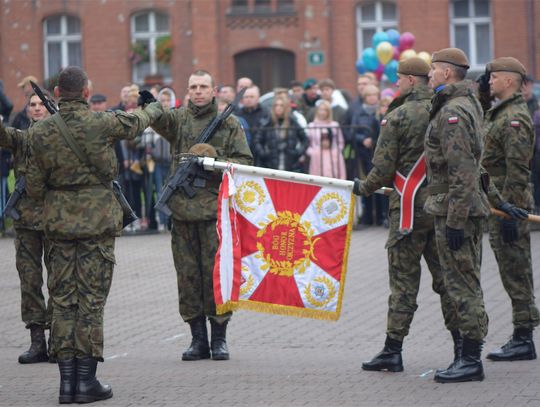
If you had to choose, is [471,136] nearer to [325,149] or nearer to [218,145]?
[218,145]

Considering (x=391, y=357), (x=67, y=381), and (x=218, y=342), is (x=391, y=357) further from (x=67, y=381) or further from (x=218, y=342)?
(x=67, y=381)

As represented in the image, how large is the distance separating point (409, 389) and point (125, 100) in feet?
34.7

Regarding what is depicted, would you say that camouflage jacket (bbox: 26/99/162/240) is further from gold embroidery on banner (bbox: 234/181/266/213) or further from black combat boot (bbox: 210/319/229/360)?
black combat boot (bbox: 210/319/229/360)

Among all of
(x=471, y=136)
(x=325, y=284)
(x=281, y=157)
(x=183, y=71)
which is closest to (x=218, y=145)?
(x=325, y=284)

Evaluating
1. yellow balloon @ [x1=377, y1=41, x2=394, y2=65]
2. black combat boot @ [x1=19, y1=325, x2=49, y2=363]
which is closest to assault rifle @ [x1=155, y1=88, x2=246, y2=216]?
black combat boot @ [x1=19, y1=325, x2=49, y2=363]

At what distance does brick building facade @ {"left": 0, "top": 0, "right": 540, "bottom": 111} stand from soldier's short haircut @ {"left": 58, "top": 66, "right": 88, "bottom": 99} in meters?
29.8

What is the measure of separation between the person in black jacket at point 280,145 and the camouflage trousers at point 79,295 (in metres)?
9.15

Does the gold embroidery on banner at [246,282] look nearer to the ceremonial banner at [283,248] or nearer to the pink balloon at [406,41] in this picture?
the ceremonial banner at [283,248]

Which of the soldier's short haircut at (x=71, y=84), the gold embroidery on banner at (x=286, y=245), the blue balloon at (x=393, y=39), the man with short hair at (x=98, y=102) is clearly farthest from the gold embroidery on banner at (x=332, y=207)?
the blue balloon at (x=393, y=39)

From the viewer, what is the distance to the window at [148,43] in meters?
38.9

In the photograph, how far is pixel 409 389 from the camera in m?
7.93

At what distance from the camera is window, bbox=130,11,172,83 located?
3894 centimetres

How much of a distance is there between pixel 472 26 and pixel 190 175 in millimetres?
29981

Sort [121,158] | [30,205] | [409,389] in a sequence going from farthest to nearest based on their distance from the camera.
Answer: [121,158] → [30,205] → [409,389]
